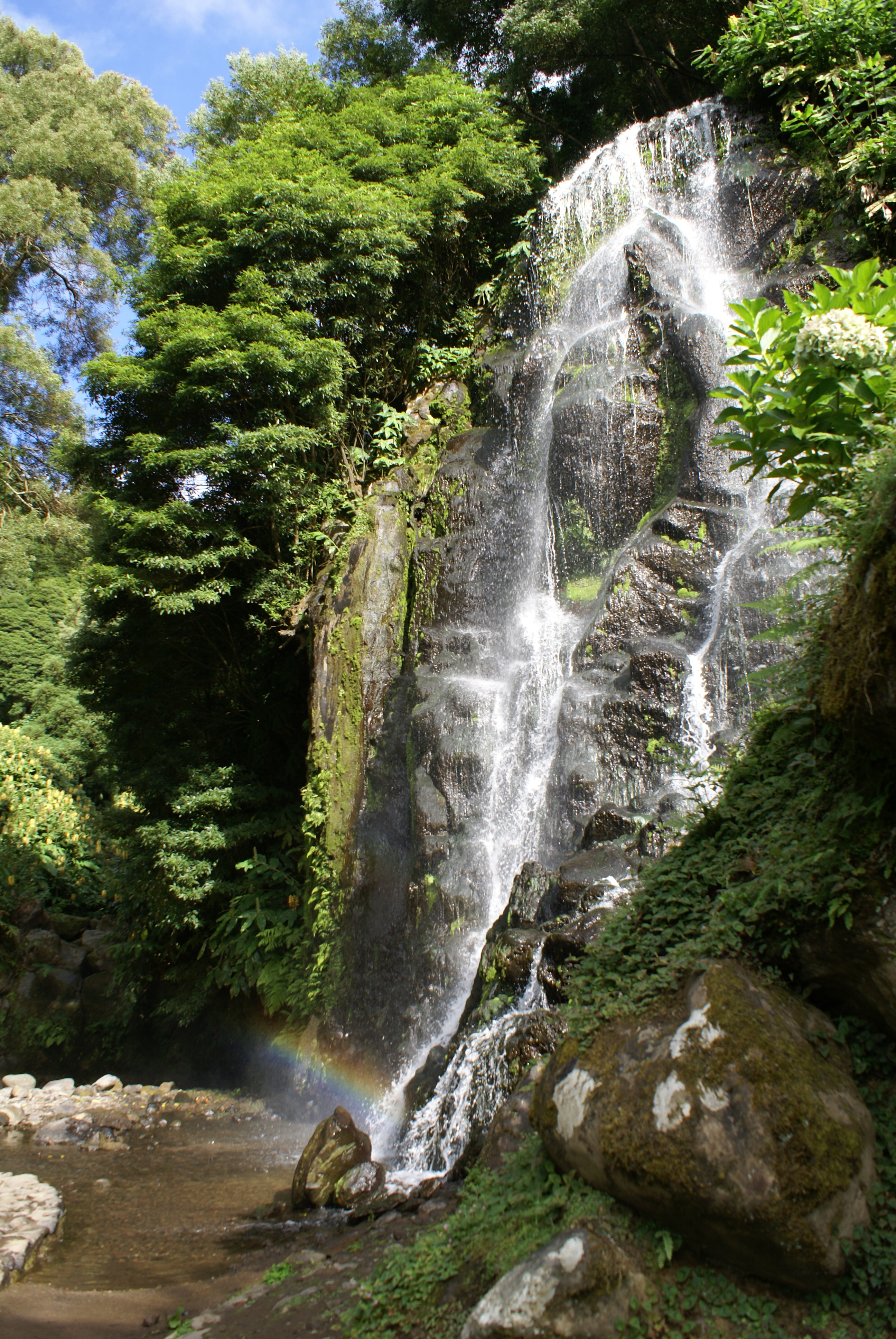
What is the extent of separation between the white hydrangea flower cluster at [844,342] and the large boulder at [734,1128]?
2419 mm

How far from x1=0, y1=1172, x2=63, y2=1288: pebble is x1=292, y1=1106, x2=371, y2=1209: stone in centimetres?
173

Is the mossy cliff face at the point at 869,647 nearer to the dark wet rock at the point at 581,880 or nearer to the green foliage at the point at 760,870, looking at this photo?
the green foliage at the point at 760,870

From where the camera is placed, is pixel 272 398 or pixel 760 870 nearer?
pixel 760 870

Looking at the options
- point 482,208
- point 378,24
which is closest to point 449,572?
point 482,208

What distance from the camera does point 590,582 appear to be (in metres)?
10.6

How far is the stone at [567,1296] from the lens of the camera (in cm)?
271

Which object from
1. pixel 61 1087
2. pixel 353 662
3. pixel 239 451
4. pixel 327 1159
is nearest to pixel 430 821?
pixel 353 662

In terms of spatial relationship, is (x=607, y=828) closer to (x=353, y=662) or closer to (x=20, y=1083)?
(x=353, y=662)

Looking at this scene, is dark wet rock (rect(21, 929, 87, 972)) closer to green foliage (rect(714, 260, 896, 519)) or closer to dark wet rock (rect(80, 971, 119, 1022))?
dark wet rock (rect(80, 971, 119, 1022))

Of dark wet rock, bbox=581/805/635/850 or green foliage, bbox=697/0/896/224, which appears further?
green foliage, bbox=697/0/896/224

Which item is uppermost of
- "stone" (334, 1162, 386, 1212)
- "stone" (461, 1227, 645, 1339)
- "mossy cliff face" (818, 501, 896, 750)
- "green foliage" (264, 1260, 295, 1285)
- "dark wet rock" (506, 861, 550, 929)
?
"mossy cliff face" (818, 501, 896, 750)


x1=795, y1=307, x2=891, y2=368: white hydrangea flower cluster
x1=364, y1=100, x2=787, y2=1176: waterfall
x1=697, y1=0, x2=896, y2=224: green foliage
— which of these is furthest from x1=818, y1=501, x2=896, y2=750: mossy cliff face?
x1=697, y1=0, x2=896, y2=224: green foliage

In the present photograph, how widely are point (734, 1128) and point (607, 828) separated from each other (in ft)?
14.3

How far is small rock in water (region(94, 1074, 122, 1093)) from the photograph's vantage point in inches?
406
